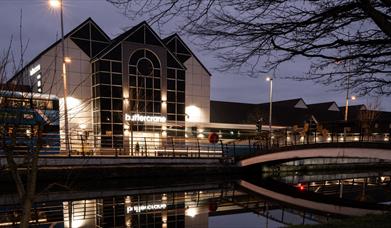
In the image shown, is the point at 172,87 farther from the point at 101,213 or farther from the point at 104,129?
the point at 101,213

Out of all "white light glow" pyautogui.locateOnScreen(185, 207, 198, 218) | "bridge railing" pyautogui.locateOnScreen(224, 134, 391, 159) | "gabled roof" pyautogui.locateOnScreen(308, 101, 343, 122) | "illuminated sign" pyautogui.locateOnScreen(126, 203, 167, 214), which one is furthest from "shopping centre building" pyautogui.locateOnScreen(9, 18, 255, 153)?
"gabled roof" pyautogui.locateOnScreen(308, 101, 343, 122)

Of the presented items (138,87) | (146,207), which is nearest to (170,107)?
(138,87)

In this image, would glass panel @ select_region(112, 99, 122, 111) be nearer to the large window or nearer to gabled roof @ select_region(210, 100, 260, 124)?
the large window

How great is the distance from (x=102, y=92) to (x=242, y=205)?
21.3 m

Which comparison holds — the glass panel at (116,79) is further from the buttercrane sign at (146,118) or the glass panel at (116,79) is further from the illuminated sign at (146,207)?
the illuminated sign at (146,207)

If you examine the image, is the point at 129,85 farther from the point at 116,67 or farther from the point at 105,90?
the point at 105,90

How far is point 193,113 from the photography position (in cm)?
3481

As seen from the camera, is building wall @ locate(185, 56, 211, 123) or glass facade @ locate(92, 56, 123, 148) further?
building wall @ locate(185, 56, 211, 123)

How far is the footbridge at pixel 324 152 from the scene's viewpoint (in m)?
14.8

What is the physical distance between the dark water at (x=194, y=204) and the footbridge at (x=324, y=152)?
186 centimetres

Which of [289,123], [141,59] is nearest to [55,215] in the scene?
[141,59]

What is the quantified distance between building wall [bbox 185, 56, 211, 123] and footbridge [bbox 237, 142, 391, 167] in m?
13.9

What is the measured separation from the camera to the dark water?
29.5 ft

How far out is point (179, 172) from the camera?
18.7 meters
